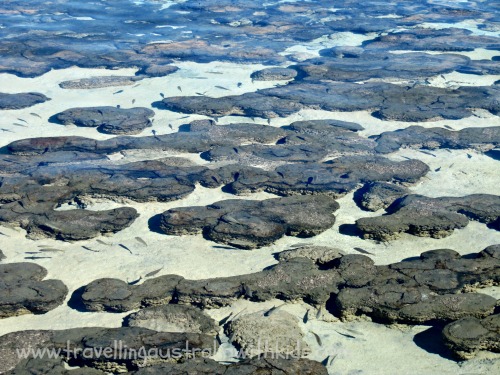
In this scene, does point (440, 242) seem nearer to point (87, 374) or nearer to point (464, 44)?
point (87, 374)

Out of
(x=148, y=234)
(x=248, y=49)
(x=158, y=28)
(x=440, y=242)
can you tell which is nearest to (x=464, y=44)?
(x=248, y=49)

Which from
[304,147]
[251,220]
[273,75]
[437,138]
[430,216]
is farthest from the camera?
[273,75]

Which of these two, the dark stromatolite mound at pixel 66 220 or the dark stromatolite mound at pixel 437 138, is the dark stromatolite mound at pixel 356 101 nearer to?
the dark stromatolite mound at pixel 437 138

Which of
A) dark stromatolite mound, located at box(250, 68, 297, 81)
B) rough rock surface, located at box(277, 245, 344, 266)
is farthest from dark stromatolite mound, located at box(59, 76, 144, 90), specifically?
rough rock surface, located at box(277, 245, 344, 266)

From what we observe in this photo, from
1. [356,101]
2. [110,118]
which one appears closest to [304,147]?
[356,101]

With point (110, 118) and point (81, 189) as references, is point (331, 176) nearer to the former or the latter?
point (81, 189)
